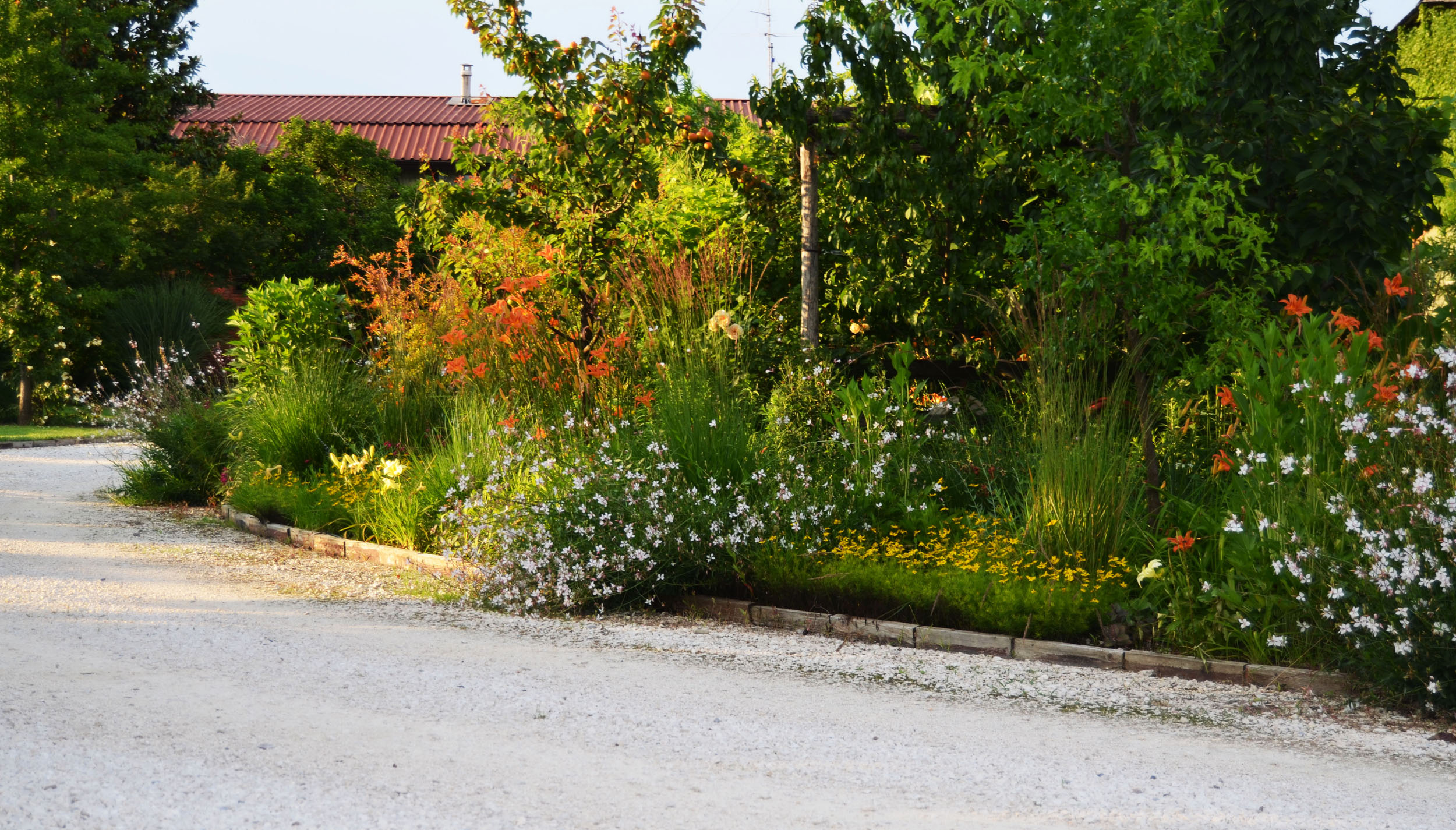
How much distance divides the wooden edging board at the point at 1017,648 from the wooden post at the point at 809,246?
282cm

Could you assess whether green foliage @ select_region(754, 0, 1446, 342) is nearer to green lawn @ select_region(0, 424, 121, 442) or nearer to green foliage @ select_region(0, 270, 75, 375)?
green lawn @ select_region(0, 424, 121, 442)

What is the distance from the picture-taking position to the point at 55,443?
18.8m

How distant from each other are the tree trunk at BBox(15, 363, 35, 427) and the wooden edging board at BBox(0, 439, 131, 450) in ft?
15.3

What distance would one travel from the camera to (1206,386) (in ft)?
20.6

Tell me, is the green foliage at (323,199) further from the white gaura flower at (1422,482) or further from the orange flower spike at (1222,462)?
the white gaura flower at (1422,482)

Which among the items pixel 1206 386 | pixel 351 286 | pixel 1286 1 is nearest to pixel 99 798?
pixel 1206 386

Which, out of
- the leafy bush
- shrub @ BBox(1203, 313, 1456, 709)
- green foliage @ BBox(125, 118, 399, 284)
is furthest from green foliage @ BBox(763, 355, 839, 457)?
green foliage @ BBox(125, 118, 399, 284)

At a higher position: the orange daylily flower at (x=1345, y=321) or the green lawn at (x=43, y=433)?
the orange daylily flower at (x=1345, y=321)

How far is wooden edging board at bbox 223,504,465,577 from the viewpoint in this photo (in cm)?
742

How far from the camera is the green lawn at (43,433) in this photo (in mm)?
18875

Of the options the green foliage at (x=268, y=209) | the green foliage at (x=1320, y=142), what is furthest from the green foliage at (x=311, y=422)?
the green foliage at (x=268, y=209)

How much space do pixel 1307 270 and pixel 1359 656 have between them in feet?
8.31

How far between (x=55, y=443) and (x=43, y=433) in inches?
78.7

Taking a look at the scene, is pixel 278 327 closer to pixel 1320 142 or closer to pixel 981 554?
pixel 981 554
